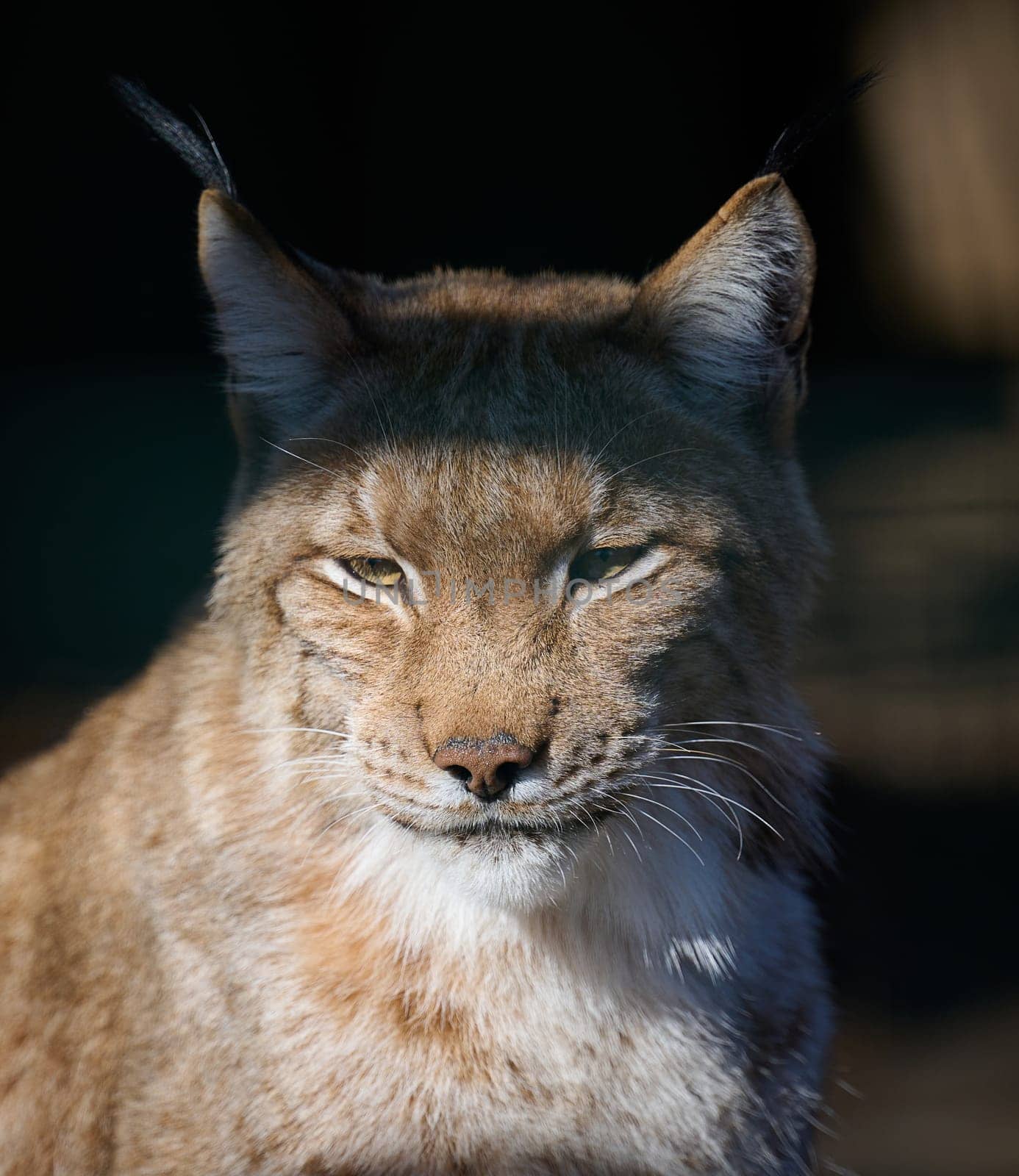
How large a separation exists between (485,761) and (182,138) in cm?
103

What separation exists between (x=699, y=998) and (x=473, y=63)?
13.0 feet

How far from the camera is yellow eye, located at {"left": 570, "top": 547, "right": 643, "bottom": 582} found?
1.72 metres

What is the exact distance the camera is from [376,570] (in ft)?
5.82

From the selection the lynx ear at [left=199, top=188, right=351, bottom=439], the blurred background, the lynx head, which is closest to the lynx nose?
the lynx head

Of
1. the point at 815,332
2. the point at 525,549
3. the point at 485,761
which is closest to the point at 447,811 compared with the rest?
the point at 485,761

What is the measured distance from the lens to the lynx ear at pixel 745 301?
67.7 inches

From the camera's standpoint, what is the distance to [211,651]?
80.9 inches

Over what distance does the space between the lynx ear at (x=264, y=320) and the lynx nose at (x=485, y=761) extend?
2.21ft

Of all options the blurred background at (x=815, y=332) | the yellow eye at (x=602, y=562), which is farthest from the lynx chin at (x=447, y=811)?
the blurred background at (x=815, y=332)

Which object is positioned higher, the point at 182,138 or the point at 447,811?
the point at 182,138

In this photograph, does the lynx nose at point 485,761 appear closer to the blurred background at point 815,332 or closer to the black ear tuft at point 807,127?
the black ear tuft at point 807,127

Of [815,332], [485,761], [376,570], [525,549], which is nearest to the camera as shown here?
[485,761]

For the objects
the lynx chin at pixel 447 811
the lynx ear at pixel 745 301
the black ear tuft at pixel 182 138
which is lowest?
the lynx chin at pixel 447 811

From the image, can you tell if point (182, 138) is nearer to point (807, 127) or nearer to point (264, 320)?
point (264, 320)
